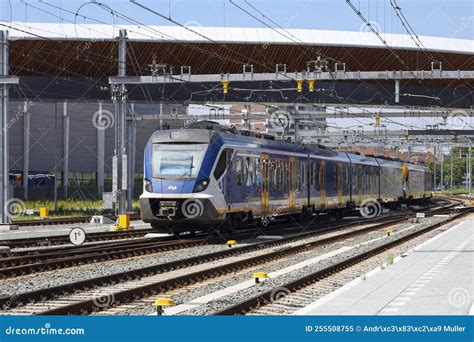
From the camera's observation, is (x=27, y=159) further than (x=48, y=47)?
Yes

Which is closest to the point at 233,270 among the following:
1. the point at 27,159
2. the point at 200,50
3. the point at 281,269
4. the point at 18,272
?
the point at 281,269

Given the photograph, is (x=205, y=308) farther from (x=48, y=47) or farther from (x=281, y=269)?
(x=48, y=47)

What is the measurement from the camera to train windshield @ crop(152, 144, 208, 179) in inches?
961

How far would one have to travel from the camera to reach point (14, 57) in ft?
161
